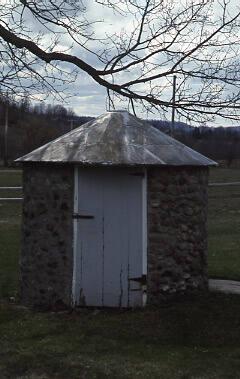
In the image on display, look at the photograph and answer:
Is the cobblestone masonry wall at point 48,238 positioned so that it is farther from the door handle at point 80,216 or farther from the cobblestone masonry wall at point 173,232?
the cobblestone masonry wall at point 173,232

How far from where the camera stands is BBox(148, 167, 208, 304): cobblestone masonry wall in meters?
10.0

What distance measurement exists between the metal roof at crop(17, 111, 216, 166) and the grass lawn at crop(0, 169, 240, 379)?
2.04m

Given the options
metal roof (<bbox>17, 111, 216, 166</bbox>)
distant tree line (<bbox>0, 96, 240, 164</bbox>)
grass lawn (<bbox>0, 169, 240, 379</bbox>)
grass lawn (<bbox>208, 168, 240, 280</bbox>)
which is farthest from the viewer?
distant tree line (<bbox>0, 96, 240, 164</bbox>)

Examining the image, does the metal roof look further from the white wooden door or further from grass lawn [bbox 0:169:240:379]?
grass lawn [bbox 0:169:240:379]

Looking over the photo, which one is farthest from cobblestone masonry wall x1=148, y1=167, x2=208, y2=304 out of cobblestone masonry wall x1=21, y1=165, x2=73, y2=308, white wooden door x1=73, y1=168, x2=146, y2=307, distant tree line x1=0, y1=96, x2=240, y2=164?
distant tree line x1=0, y1=96, x2=240, y2=164

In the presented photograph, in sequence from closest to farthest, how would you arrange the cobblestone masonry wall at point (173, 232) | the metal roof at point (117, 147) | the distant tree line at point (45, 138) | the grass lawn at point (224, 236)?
1. the metal roof at point (117, 147)
2. the cobblestone masonry wall at point (173, 232)
3. the grass lawn at point (224, 236)
4. the distant tree line at point (45, 138)

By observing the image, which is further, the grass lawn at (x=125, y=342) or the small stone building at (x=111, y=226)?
the small stone building at (x=111, y=226)

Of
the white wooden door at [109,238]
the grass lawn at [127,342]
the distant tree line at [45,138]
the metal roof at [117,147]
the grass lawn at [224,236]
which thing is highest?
the distant tree line at [45,138]

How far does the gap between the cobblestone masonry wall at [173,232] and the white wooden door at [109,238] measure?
0.17 m

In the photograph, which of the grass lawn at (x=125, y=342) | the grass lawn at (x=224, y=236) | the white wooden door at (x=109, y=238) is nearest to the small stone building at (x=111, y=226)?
the white wooden door at (x=109, y=238)

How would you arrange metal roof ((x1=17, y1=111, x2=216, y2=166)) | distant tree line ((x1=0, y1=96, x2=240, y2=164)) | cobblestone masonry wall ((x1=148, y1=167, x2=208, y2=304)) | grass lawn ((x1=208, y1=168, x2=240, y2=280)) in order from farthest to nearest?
distant tree line ((x1=0, y1=96, x2=240, y2=164)) < grass lawn ((x1=208, y1=168, x2=240, y2=280)) < cobblestone masonry wall ((x1=148, y1=167, x2=208, y2=304)) < metal roof ((x1=17, y1=111, x2=216, y2=166))

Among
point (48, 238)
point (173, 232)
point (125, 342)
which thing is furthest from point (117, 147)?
point (125, 342)

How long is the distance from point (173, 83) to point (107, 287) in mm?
3439

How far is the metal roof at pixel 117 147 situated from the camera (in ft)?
32.4
